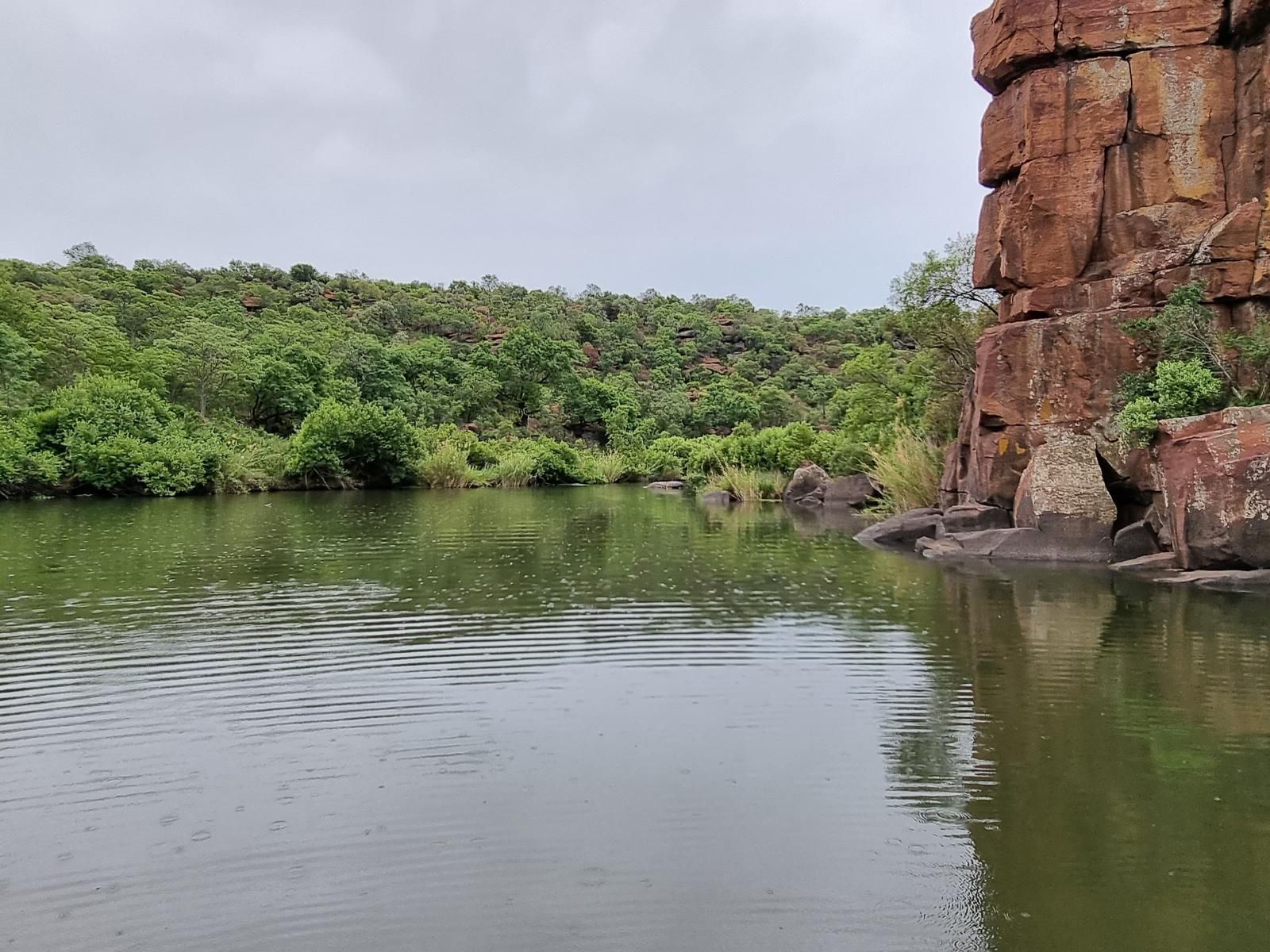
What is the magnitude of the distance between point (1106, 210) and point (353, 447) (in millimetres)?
25800

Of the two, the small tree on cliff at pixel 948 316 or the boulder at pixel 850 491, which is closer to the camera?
the small tree on cliff at pixel 948 316

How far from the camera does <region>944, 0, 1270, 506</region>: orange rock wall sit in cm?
1342

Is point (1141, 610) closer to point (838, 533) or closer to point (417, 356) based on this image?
point (838, 533)

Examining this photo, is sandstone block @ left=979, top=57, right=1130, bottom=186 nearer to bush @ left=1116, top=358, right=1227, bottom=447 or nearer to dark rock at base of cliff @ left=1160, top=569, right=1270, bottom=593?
bush @ left=1116, top=358, right=1227, bottom=447

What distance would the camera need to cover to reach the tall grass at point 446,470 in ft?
117

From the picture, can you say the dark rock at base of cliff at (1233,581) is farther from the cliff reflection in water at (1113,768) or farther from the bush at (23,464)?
the bush at (23,464)

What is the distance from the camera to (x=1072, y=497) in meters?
13.2

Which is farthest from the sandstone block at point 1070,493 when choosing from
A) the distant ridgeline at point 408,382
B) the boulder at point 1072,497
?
the distant ridgeline at point 408,382

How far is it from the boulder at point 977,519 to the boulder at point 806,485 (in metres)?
11.5

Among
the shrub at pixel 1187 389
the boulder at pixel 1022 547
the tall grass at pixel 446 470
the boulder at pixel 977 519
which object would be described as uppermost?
the shrub at pixel 1187 389

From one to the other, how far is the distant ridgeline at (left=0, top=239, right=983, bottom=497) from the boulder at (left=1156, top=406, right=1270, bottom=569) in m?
8.26

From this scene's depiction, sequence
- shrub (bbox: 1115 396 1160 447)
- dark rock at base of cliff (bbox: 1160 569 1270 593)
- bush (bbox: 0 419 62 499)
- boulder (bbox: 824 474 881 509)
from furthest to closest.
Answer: bush (bbox: 0 419 62 499) < boulder (bbox: 824 474 881 509) < shrub (bbox: 1115 396 1160 447) < dark rock at base of cliff (bbox: 1160 569 1270 593)

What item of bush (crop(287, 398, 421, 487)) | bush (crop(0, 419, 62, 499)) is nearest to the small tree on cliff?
bush (crop(287, 398, 421, 487))

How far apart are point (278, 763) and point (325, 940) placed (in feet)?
6.55
